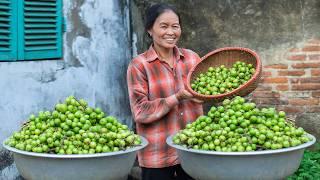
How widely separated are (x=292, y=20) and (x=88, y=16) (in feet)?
6.84

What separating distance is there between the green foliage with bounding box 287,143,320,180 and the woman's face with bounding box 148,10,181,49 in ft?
6.29

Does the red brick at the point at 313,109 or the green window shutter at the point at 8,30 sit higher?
the green window shutter at the point at 8,30

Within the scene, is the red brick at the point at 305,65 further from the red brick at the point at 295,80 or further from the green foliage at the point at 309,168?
the green foliage at the point at 309,168

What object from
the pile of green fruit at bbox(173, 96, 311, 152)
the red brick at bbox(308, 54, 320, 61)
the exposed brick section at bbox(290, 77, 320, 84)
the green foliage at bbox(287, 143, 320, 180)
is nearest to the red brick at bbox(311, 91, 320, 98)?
the exposed brick section at bbox(290, 77, 320, 84)

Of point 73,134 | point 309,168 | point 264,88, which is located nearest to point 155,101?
point 73,134

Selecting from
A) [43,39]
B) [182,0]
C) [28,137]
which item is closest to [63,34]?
[43,39]

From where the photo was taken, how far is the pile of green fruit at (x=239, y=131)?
2725mm

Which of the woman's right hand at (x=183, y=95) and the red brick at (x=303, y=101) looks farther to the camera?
the red brick at (x=303, y=101)

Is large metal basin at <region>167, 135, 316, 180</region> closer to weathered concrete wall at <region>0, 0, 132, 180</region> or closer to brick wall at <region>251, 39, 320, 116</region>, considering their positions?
weathered concrete wall at <region>0, 0, 132, 180</region>

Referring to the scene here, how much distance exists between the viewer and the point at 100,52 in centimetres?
523

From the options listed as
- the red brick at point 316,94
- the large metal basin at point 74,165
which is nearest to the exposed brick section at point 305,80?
the red brick at point 316,94

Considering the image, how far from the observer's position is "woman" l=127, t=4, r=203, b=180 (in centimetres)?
339

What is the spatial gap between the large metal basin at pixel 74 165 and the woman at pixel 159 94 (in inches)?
26.3

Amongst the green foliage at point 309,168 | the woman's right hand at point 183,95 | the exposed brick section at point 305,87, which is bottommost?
the green foliage at point 309,168
